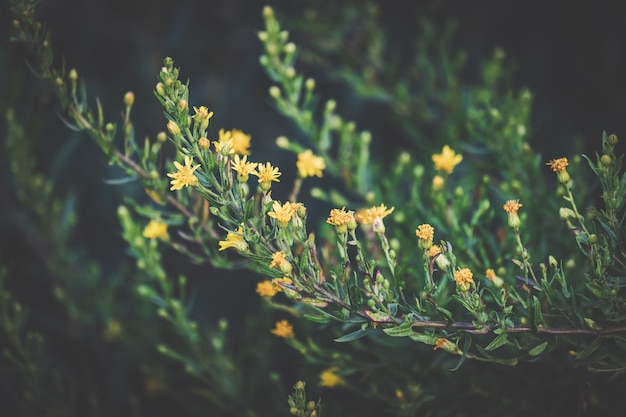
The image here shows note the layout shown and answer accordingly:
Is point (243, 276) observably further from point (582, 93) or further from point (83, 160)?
point (582, 93)

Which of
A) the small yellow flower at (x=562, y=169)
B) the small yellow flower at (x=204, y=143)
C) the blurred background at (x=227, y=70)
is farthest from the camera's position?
the blurred background at (x=227, y=70)

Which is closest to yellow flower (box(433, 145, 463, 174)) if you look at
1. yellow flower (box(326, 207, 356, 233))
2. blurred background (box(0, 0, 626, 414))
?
yellow flower (box(326, 207, 356, 233))

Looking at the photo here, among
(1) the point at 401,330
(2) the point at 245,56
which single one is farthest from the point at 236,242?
(2) the point at 245,56

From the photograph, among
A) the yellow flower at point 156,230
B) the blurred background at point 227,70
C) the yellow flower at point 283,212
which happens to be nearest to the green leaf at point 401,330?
the yellow flower at point 283,212

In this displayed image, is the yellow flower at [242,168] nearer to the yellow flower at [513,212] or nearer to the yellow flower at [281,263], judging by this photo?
the yellow flower at [281,263]

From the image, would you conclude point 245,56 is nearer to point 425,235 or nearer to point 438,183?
point 438,183

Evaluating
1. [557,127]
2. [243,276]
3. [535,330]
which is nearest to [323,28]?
[557,127]
